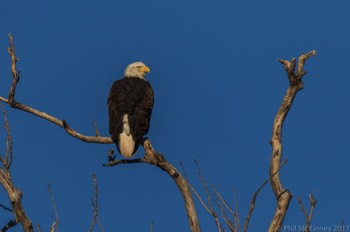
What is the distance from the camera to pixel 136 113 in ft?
30.7

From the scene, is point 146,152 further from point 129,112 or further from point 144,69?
point 144,69

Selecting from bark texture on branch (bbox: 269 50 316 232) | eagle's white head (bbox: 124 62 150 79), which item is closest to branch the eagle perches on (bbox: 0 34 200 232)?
bark texture on branch (bbox: 269 50 316 232)

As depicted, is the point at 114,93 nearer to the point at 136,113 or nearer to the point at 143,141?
the point at 136,113

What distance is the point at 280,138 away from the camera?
6.62m

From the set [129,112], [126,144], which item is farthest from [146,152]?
[129,112]

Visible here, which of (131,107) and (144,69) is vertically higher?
(144,69)

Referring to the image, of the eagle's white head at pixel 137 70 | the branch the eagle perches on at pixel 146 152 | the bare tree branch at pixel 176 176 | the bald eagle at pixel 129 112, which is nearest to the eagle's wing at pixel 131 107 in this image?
the bald eagle at pixel 129 112

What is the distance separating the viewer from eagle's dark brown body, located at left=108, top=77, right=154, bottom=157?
8.95 m

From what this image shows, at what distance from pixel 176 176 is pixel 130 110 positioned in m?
2.42

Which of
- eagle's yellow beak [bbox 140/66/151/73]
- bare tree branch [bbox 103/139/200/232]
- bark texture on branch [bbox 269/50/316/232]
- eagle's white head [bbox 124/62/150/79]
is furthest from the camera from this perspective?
eagle's yellow beak [bbox 140/66/151/73]

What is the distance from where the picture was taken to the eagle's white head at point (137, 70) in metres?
11.5

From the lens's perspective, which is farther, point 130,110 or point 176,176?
point 130,110

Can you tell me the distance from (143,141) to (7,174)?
2.15m

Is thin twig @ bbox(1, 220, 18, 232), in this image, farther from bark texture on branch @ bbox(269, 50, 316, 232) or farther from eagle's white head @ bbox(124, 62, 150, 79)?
eagle's white head @ bbox(124, 62, 150, 79)
